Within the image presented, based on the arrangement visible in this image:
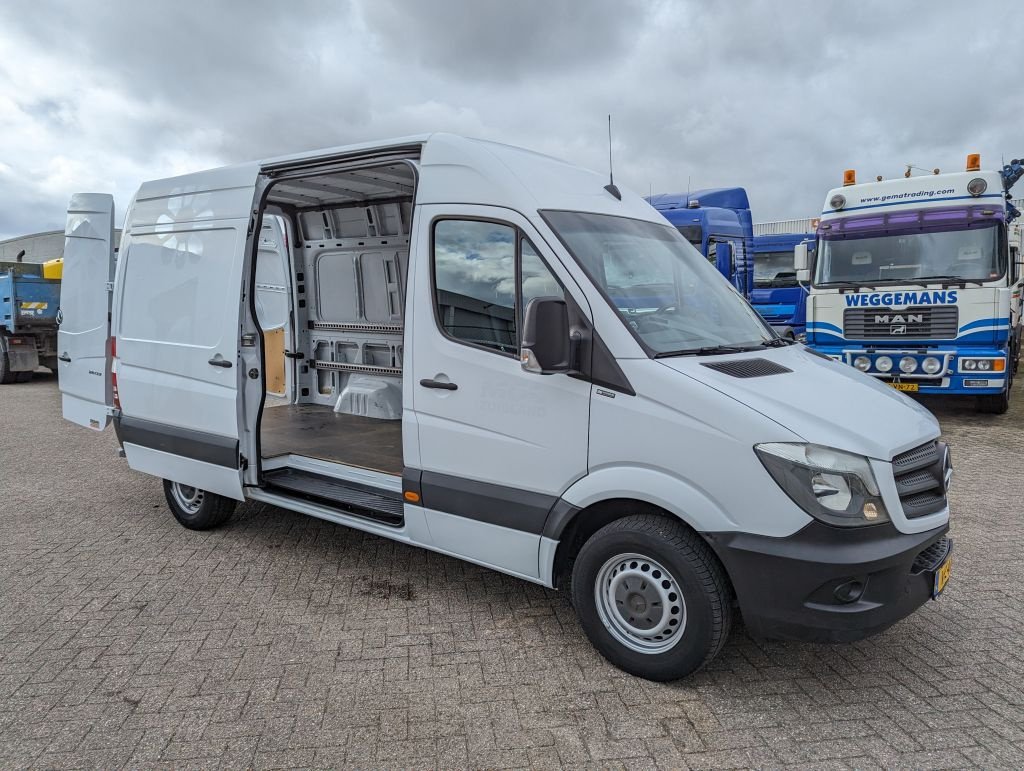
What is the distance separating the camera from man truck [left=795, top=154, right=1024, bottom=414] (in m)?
8.90

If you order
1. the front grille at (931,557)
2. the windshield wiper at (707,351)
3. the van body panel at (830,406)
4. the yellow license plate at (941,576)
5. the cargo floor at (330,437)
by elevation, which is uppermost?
the windshield wiper at (707,351)

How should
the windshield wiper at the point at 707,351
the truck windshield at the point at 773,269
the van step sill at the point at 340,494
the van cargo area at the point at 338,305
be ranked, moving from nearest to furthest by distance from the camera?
1. the windshield wiper at the point at 707,351
2. the van step sill at the point at 340,494
3. the van cargo area at the point at 338,305
4. the truck windshield at the point at 773,269

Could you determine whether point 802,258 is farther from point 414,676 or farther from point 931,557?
point 414,676

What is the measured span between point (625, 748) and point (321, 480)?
2.80m

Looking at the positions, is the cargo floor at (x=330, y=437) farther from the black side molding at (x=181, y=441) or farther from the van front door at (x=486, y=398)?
the van front door at (x=486, y=398)

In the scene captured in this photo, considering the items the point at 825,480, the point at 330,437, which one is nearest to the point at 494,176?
the point at 825,480

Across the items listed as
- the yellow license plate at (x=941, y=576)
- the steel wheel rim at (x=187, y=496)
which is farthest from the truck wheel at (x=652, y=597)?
the steel wheel rim at (x=187, y=496)

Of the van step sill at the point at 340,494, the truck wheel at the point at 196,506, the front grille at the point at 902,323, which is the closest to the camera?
the van step sill at the point at 340,494

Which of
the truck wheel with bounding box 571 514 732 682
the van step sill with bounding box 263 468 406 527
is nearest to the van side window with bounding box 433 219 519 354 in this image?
the truck wheel with bounding box 571 514 732 682

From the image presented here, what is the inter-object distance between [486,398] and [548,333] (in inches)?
23.4

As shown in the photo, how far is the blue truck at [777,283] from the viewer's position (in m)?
14.0

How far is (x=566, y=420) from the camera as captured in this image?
3381mm

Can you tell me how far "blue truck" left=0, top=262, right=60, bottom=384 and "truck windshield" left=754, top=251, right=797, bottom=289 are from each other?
47.6ft

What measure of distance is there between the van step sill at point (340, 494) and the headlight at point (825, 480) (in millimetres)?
2116
